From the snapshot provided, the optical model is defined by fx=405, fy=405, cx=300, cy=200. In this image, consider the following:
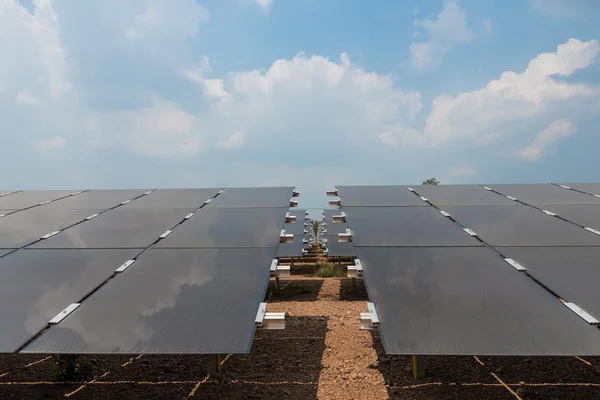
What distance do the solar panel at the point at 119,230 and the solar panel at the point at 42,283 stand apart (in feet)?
1.40

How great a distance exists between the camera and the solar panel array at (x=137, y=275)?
19.0 ft

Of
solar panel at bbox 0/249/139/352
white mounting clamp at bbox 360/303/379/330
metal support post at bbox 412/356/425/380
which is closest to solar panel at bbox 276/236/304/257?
solar panel at bbox 0/249/139/352

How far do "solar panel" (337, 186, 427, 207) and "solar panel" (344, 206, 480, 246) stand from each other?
587 mm

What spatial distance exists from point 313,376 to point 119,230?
5845mm

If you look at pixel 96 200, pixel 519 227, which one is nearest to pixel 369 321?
pixel 519 227

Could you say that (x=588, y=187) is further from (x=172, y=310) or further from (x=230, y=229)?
(x=172, y=310)

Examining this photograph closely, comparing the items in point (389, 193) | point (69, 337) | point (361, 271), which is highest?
point (389, 193)

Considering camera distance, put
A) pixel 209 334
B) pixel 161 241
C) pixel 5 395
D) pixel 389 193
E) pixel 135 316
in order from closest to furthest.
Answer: pixel 209 334 → pixel 135 316 → pixel 5 395 → pixel 161 241 → pixel 389 193

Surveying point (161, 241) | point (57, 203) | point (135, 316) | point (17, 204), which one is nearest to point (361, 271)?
point (135, 316)

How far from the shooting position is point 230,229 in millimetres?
9930

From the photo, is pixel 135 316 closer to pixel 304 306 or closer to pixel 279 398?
pixel 279 398

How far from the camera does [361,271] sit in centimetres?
741

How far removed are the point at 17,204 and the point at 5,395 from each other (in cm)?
763

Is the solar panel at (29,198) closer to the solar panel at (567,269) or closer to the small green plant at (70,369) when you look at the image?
the small green plant at (70,369)
